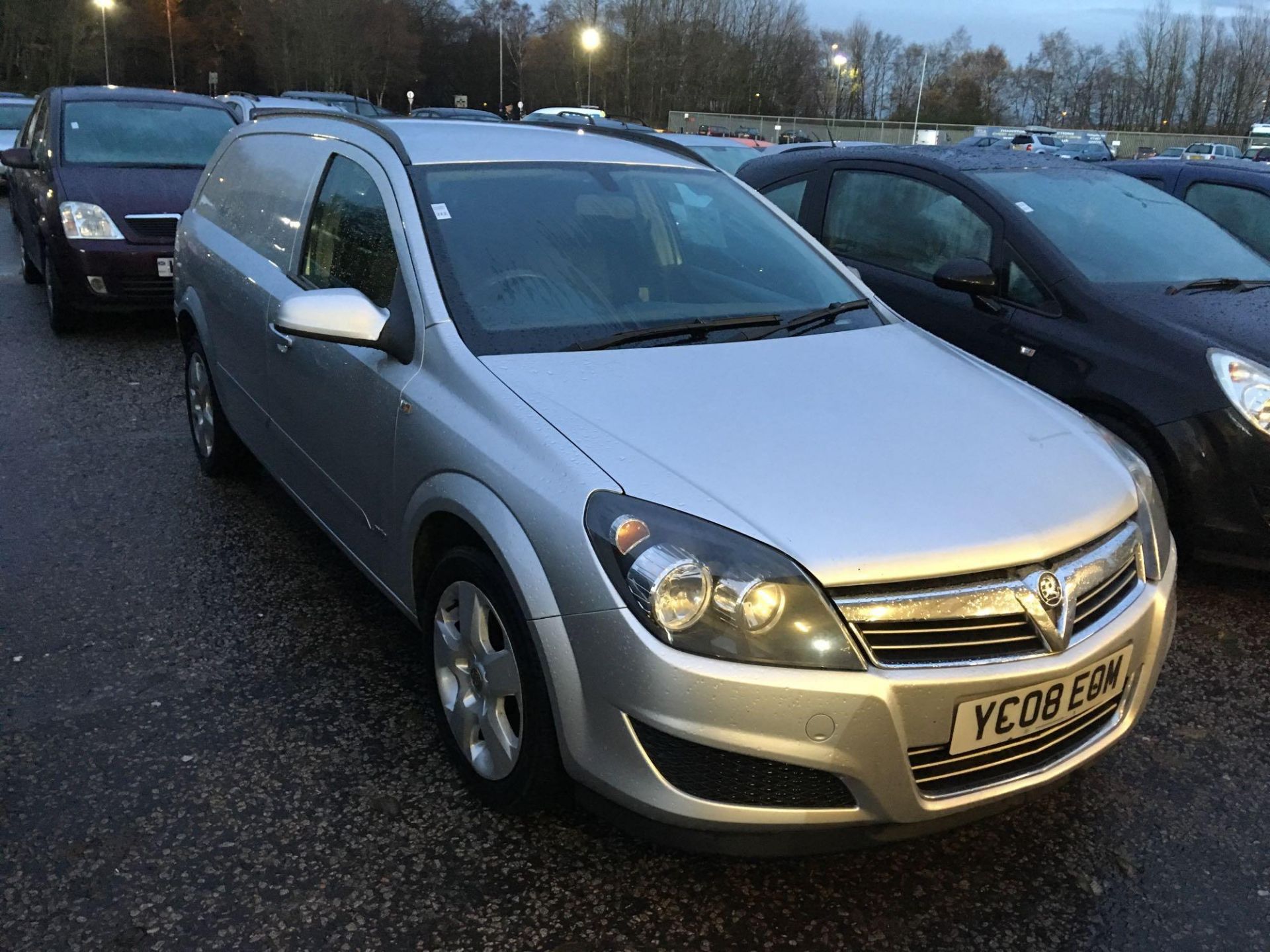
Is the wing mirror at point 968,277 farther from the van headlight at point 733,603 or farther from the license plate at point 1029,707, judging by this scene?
the van headlight at point 733,603

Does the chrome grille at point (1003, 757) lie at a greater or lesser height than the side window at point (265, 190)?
lesser

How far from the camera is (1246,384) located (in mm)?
3805

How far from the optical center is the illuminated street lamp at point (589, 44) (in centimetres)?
5193

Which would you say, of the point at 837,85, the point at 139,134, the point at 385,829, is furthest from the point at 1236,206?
the point at 837,85

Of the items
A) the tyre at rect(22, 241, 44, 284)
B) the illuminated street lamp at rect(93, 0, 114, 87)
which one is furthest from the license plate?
the illuminated street lamp at rect(93, 0, 114, 87)

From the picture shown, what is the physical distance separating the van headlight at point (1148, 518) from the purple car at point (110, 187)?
256 inches

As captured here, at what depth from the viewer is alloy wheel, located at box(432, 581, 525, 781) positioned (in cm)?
250

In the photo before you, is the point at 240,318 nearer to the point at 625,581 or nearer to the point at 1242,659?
the point at 625,581

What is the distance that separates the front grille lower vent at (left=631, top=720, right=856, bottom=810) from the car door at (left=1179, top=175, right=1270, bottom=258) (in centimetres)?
579

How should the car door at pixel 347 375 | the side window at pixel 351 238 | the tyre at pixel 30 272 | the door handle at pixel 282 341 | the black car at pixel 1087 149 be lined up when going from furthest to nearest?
the black car at pixel 1087 149 < the tyre at pixel 30 272 < the door handle at pixel 282 341 < the side window at pixel 351 238 < the car door at pixel 347 375

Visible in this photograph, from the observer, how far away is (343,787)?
279cm

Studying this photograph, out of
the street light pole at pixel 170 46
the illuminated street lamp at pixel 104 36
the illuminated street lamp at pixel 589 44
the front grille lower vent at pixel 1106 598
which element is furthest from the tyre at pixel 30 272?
the street light pole at pixel 170 46

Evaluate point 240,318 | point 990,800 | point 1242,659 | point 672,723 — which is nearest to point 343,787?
point 672,723

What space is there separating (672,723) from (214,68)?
91905 millimetres
